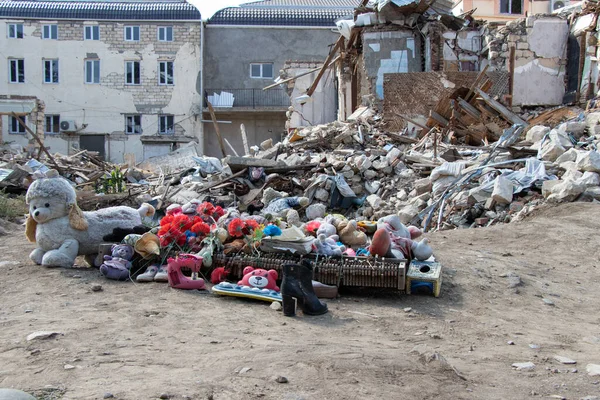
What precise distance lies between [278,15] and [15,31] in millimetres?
13178

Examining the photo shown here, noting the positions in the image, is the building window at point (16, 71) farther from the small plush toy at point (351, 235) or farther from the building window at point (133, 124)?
the small plush toy at point (351, 235)

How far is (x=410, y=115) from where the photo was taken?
1503cm

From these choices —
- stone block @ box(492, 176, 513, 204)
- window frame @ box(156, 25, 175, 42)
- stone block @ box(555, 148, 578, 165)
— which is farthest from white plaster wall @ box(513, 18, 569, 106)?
window frame @ box(156, 25, 175, 42)

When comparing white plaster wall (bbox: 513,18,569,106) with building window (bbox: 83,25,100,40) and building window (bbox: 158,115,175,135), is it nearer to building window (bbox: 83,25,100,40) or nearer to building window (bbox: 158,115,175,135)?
building window (bbox: 158,115,175,135)

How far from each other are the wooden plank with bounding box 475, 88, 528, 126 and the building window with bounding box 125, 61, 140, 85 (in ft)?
69.9

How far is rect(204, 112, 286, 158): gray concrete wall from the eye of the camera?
1241 inches

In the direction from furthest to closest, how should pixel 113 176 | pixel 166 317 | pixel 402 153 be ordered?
1. pixel 113 176
2. pixel 402 153
3. pixel 166 317

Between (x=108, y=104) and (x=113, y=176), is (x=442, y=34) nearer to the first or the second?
(x=113, y=176)

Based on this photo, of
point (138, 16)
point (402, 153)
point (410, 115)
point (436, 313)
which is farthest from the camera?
point (138, 16)

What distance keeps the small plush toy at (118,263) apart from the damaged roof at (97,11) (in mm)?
27086

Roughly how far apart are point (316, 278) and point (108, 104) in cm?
2808

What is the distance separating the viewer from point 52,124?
3064 cm

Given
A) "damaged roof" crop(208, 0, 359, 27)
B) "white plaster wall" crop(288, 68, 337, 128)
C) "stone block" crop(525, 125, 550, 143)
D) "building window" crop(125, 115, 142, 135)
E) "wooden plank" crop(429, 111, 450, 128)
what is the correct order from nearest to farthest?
"stone block" crop(525, 125, 550, 143) → "wooden plank" crop(429, 111, 450, 128) → "white plaster wall" crop(288, 68, 337, 128) → "building window" crop(125, 115, 142, 135) → "damaged roof" crop(208, 0, 359, 27)

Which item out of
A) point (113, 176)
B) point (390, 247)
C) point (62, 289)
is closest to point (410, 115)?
→ point (113, 176)
